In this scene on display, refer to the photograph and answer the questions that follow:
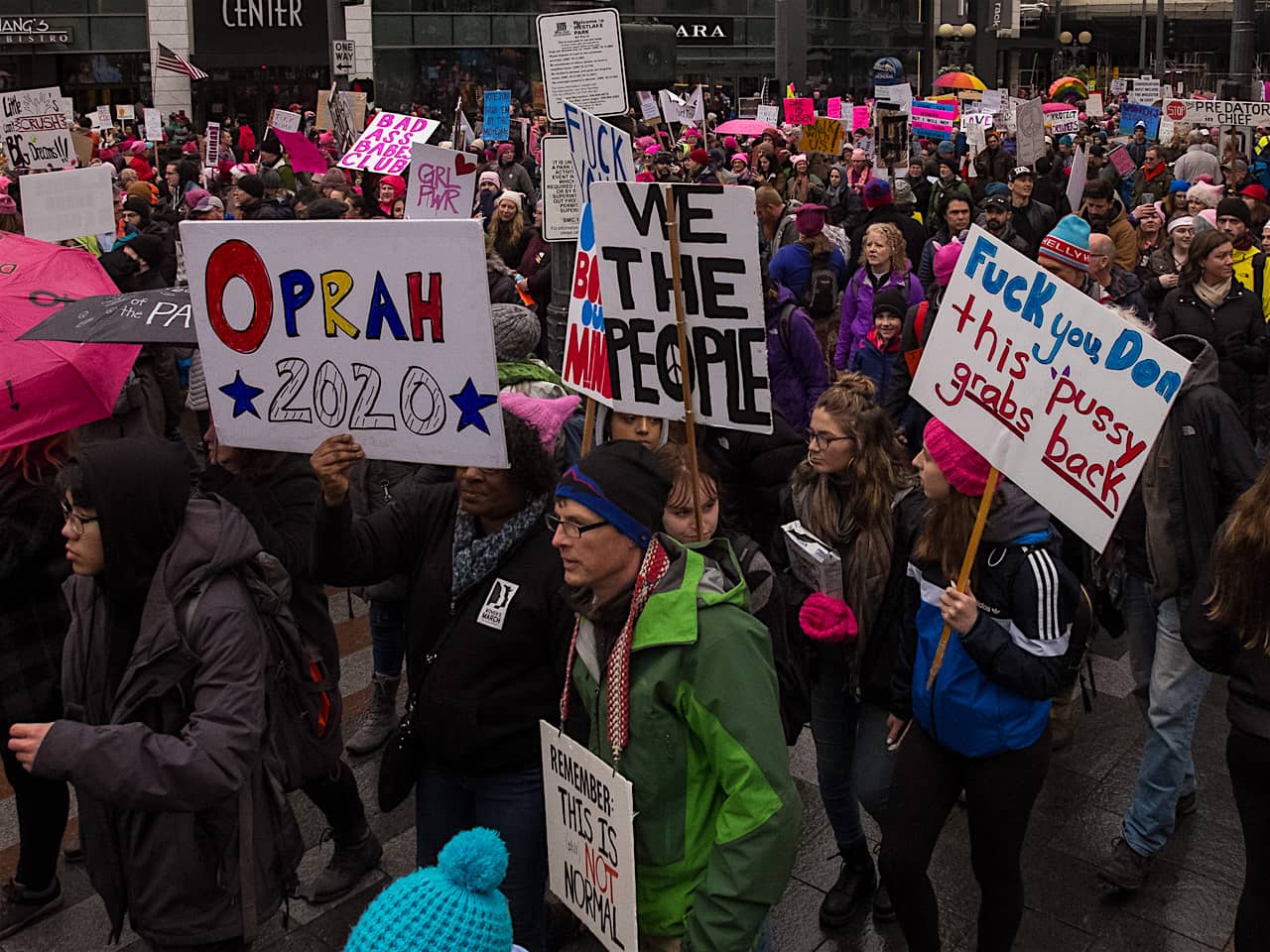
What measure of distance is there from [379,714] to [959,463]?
2855 mm

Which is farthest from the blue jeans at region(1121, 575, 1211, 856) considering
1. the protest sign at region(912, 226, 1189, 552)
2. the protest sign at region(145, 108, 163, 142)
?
the protest sign at region(145, 108, 163, 142)

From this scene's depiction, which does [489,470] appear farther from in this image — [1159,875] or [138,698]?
[1159,875]

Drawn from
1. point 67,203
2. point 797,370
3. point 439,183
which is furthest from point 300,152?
point 797,370

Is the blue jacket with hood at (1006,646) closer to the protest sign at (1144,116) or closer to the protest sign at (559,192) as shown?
the protest sign at (559,192)

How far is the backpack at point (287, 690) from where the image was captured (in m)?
3.30

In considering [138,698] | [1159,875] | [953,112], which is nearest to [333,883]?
[138,698]

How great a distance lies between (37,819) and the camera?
169 inches

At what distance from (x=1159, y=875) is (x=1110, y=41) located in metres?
80.3

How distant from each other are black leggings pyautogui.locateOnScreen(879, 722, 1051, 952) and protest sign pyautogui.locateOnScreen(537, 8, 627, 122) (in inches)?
171

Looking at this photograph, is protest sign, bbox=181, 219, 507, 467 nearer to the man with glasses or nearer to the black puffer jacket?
the man with glasses

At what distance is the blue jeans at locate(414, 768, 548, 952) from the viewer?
344 cm

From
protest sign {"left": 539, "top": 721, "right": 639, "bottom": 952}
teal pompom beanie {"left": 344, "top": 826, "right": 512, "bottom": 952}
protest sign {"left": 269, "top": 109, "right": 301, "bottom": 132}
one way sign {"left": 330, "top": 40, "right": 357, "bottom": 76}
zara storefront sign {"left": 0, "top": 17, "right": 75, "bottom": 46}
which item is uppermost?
zara storefront sign {"left": 0, "top": 17, "right": 75, "bottom": 46}

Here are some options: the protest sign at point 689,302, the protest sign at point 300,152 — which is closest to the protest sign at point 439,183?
the protest sign at point 689,302

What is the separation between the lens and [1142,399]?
10.7 feet
